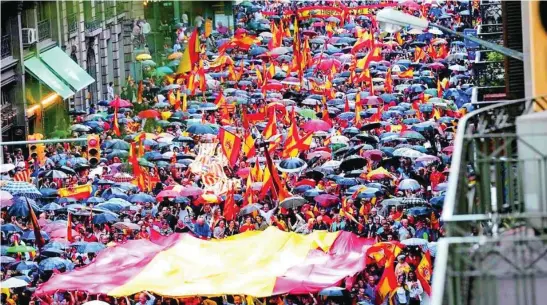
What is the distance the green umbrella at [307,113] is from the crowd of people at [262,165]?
0.04 m

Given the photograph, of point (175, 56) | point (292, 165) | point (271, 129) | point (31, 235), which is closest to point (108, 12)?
point (175, 56)

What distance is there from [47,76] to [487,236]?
152ft

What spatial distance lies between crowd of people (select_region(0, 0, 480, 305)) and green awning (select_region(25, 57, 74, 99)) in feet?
6.76

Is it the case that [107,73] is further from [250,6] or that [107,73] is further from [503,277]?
[503,277]

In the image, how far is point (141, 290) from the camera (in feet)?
87.7

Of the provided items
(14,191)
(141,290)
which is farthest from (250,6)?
(141,290)

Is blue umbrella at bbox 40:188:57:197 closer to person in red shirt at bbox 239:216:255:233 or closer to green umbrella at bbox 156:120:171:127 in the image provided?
person in red shirt at bbox 239:216:255:233

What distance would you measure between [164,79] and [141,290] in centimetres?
3357

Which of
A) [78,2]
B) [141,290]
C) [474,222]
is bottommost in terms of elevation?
[141,290]

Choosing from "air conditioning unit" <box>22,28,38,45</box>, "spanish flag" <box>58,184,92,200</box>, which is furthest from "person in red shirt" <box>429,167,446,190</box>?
"air conditioning unit" <box>22,28,38,45</box>

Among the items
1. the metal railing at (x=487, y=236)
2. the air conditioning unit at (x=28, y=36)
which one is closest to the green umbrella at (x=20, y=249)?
the metal railing at (x=487, y=236)

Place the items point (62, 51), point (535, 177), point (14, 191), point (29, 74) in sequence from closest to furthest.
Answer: point (535, 177)
point (14, 191)
point (29, 74)
point (62, 51)

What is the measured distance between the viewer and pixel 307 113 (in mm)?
45594

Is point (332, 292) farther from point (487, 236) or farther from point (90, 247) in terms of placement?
point (487, 236)
